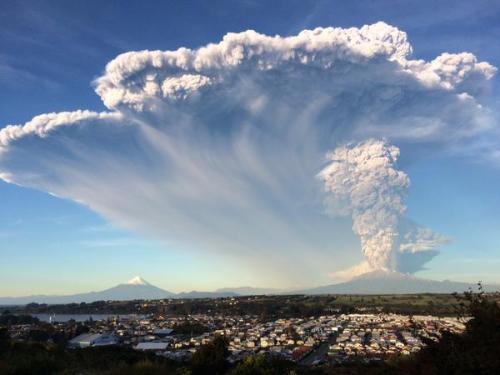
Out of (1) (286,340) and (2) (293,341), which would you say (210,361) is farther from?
(1) (286,340)

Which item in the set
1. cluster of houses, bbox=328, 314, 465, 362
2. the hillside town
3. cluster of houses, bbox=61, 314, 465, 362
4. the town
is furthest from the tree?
cluster of houses, bbox=61, 314, 465, 362

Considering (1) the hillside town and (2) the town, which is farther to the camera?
(2) the town

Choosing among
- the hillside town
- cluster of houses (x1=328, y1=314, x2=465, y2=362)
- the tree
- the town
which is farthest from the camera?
the town

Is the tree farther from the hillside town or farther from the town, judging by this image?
the town

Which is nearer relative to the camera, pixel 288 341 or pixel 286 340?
pixel 288 341

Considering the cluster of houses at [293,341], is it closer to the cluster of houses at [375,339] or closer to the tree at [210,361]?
the cluster of houses at [375,339]

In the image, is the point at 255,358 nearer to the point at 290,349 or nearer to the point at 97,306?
the point at 290,349

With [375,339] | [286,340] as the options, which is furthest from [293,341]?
[375,339]

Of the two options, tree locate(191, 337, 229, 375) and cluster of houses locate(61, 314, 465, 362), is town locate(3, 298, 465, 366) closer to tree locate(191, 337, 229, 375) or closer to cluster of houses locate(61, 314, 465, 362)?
cluster of houses locate(61, 314, 465, 362)

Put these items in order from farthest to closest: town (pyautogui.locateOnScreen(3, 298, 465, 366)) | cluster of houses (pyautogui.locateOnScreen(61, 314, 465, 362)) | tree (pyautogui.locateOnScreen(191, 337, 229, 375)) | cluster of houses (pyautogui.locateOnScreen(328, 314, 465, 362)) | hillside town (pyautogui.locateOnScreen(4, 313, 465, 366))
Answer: cluster of houses (pyautogui.locateOnScreen(61, 314, 465, 362)) < town (pyautogui.locateOnScreen(3, 298, 465, 366)) < hillside town (pyautogui.locateOnScreen(4, 313, 465, 366)) < cluster of houses (pyautogui.locateOnScreen(328, 314, 465, 362)) < tree (pyautogui.locateOnScreen(191, 337, 229, 375))

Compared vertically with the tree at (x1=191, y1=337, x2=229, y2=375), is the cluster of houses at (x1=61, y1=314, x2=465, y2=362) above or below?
below

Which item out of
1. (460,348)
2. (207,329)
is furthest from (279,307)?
(460,348)
